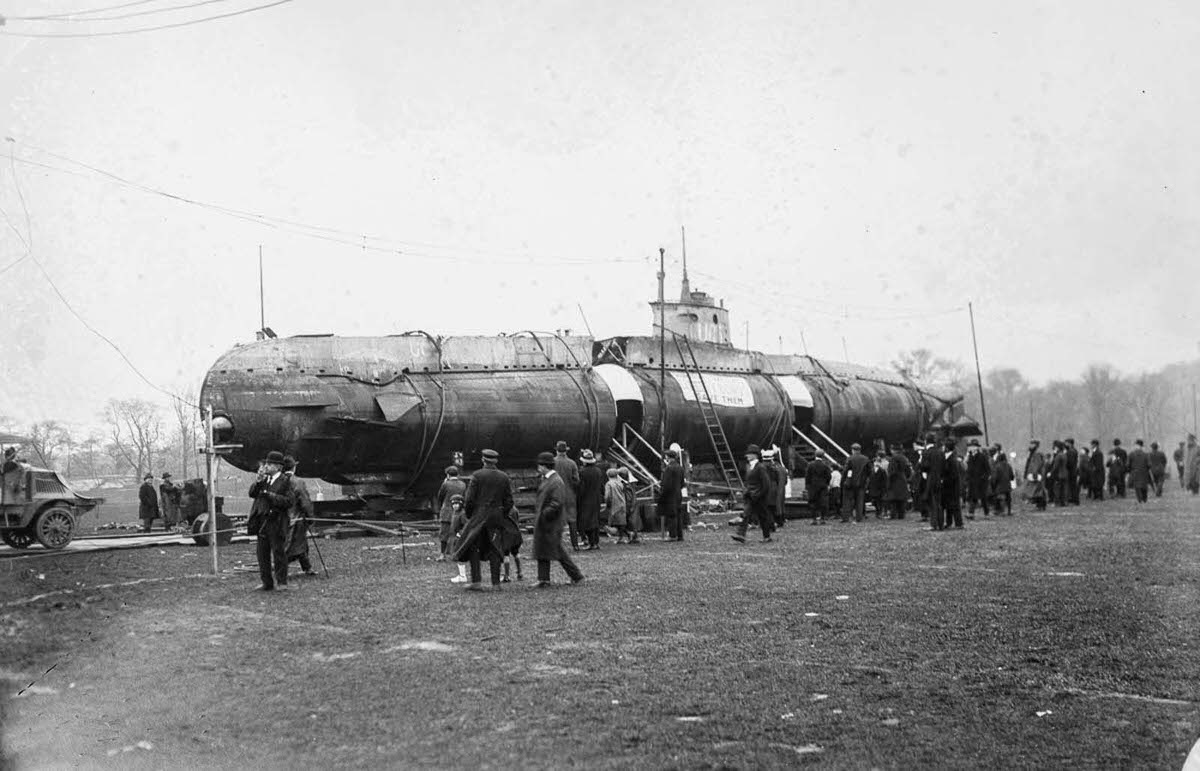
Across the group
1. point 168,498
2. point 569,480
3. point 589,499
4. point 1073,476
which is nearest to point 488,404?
point 589,499

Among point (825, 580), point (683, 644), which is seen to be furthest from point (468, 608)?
point (825, 580)

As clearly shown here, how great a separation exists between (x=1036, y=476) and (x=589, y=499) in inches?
573

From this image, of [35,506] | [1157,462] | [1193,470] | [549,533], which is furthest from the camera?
[1157,462]

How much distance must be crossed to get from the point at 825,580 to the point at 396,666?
599cm

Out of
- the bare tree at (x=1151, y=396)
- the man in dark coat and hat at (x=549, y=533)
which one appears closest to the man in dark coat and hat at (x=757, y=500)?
the man in dark coat and hat at (x=549, y=533)

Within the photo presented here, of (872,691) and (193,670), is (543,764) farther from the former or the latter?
(193,670)

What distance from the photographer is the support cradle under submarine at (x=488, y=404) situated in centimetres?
2097

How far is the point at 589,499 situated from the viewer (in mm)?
17125

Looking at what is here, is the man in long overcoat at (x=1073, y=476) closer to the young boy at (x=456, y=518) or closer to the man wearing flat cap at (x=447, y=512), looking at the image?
the man wearing flat cap at (x=447, y=512)

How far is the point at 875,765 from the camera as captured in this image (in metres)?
5.16

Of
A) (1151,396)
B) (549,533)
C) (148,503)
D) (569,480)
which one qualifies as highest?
(1151,396)

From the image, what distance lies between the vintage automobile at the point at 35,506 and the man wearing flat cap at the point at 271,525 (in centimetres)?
602

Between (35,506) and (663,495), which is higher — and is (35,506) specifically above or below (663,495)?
above

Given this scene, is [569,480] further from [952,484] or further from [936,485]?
[952,484]
